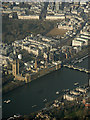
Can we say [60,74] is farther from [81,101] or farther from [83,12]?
[83,12]

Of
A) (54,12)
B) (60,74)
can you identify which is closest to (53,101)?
(60,74)

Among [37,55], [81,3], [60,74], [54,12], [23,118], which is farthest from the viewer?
[81,3]

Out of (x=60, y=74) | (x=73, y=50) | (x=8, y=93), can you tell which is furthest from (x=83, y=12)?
(x=8, y=93)

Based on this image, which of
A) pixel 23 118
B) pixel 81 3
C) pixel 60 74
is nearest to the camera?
pixel 23 118

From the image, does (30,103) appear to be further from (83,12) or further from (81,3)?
(81,3)

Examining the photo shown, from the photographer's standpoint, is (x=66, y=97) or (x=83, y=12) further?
(x=83, y=12)

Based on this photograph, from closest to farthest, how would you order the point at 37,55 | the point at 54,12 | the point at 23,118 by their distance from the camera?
the point at 23,118 → the point at 37,55 → the point at 54,12
